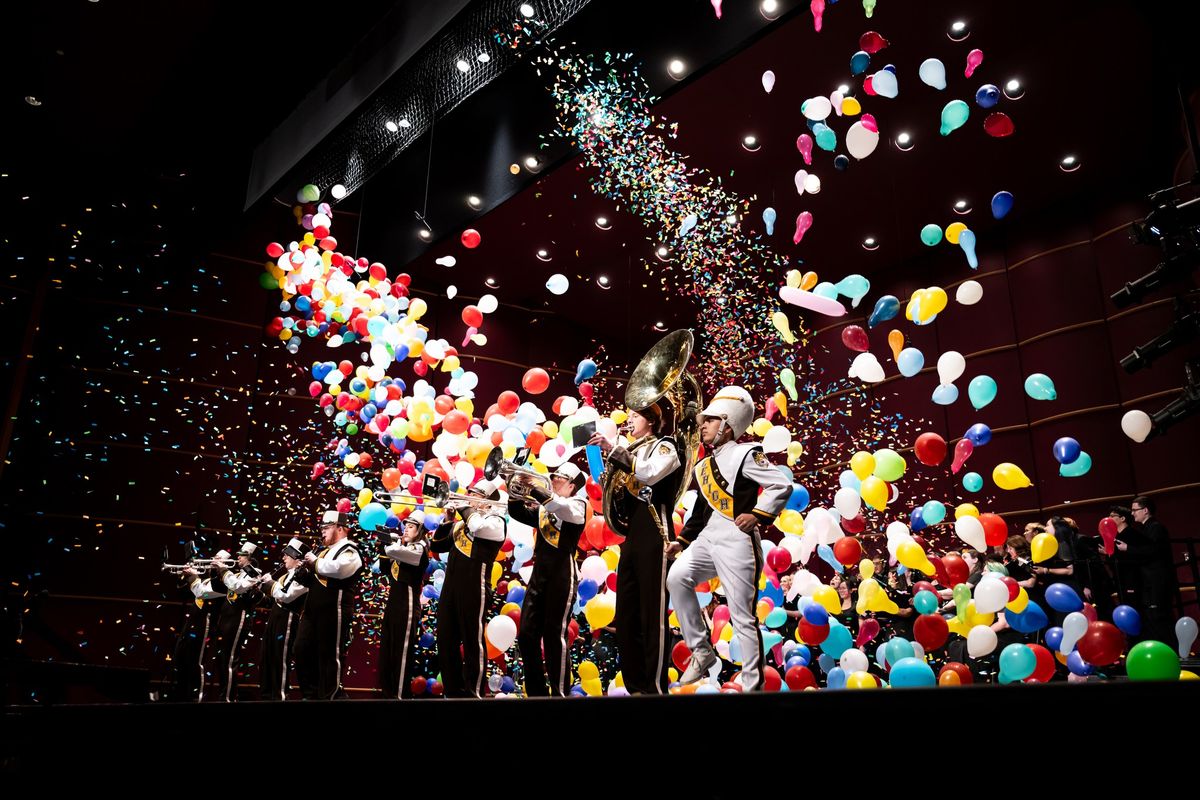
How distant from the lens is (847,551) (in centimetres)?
632

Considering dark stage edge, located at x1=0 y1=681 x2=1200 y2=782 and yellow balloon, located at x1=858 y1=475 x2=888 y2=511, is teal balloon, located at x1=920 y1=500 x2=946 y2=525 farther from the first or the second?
dark stage edge, located at x1=0 y1=681 x2=1200 y2=782

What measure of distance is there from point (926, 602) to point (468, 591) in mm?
3033

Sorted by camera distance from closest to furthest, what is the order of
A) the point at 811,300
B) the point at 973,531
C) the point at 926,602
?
the point at 926,602 → the point at 973,531 → the point at 811,300

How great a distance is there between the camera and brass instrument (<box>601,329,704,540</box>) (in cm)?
414

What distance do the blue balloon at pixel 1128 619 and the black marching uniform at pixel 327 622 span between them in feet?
16.3

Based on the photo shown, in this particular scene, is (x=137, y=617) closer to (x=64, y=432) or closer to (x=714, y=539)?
(x=64, y=432)

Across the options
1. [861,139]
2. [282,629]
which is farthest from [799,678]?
[282,629]

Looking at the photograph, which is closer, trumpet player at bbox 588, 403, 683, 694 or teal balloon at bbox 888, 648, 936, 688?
trumpet player at bbox 588, 403, 683, 694

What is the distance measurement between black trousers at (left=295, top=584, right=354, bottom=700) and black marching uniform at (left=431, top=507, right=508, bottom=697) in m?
1.27

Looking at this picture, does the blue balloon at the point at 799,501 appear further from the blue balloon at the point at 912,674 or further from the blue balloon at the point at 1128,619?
the blue balloon at the point at 1128,619

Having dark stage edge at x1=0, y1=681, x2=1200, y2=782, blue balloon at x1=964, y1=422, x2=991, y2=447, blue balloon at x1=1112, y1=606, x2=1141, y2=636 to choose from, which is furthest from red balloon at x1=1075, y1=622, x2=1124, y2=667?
dark stage edge at x1=0, y1=681, x2=1200, y2=782

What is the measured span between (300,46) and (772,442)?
527 cm

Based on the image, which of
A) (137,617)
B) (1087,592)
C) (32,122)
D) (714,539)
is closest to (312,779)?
(714,539)

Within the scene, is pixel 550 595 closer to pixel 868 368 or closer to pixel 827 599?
pixel 827 599
